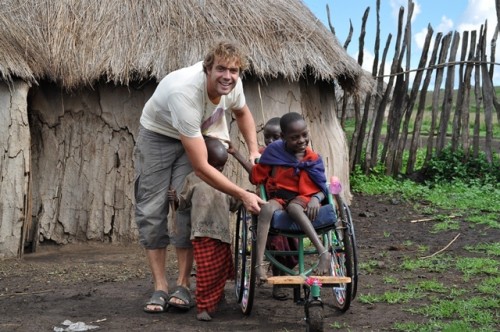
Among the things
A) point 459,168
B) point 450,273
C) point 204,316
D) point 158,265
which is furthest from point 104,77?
point 459,168

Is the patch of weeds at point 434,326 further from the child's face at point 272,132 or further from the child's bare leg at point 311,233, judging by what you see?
the child's face at point 272,132

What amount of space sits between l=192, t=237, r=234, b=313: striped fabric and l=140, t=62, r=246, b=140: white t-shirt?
2.16 feet

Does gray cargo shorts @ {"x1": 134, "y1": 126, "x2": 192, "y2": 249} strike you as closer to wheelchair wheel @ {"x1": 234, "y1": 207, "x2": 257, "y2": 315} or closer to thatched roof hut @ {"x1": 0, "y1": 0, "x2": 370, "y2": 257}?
wheelchair wheel @ {"x1": 234, "y1": 207, "x2": 257, "y2": 315}

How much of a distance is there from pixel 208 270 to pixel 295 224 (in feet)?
2.04

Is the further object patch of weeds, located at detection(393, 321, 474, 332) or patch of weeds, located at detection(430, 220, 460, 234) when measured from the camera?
patch of weeds, located at detection(430, 220, 460, 234)

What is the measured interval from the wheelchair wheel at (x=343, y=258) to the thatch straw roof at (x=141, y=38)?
307 centimetres

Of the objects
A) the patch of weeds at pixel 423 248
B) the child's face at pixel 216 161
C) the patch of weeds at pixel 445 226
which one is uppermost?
the child's face at pixel 216 161

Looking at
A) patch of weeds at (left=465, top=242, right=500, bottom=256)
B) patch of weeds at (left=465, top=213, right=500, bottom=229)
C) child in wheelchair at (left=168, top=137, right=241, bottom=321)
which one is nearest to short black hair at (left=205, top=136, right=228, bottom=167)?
child in wheelchair at (left=168, top=137, right=241, bottom=321)

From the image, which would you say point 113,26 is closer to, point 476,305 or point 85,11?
point 85,11

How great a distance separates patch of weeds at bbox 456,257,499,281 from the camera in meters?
6.18

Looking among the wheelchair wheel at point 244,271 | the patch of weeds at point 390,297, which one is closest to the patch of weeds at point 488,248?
the patch of weeds at point 390,297

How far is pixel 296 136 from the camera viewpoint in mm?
4727

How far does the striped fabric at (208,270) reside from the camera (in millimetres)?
4996

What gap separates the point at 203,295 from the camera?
16.5 feet
